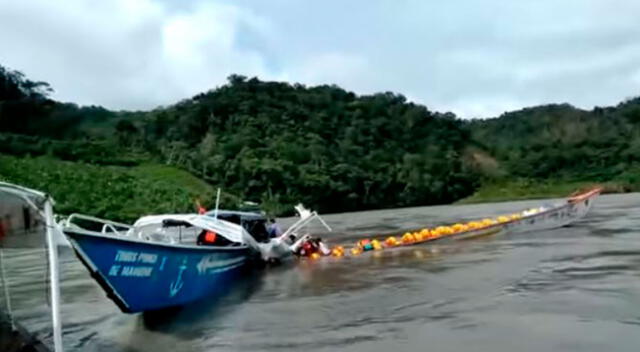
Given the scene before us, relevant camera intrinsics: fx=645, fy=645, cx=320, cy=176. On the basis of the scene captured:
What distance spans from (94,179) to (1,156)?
756 centimetres

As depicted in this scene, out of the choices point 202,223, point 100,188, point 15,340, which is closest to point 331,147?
point 100,188

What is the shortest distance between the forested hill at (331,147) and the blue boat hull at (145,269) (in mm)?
37996

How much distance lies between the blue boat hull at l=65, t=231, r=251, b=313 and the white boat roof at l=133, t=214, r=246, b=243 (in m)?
1.19

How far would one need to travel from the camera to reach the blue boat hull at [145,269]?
32.7 feet

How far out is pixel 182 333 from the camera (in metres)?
11.1

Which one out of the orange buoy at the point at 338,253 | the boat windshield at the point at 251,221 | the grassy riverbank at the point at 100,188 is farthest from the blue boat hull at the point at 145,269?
the grassy riverbank at the point at 100,188

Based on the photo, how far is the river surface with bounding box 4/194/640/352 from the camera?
9.57m

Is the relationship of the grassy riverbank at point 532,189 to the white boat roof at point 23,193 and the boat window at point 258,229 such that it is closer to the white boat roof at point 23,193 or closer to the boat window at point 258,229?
the boat window at point 258,229

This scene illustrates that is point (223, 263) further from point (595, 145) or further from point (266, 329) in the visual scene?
point (595, 145)

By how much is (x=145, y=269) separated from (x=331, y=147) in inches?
3157

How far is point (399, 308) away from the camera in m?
12.0

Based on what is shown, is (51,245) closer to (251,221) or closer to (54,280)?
(54,280)

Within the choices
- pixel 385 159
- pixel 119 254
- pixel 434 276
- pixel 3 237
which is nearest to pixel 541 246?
pixel 434 276

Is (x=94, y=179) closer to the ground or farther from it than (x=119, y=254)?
farther from it
